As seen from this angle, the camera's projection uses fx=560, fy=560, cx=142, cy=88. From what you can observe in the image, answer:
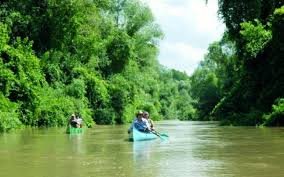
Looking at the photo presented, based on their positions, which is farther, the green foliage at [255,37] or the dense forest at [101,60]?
the green foliage at [255,37]

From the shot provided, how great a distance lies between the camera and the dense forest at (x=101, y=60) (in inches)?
1567

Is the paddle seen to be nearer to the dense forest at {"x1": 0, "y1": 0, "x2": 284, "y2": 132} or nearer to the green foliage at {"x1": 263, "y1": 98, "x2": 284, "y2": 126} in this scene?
the dense forest at {"x1": 0, "y1": 0, "x2": 284, "y2": 132}

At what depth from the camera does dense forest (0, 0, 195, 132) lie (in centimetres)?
4025

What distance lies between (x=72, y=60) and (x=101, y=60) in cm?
738

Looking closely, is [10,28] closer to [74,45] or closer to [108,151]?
[74,45]

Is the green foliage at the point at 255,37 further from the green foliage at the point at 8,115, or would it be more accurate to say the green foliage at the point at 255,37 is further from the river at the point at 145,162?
the river at the point at 145,162

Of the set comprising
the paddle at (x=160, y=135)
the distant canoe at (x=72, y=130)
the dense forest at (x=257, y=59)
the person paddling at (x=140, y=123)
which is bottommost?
the paddle at (x=160, y=135)

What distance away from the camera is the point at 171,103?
132 metres

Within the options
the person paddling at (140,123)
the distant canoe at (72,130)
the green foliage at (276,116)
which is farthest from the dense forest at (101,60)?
the person paddling at (140,123)

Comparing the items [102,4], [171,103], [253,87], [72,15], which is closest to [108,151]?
[253,87]

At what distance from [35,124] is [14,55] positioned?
18.9 feet

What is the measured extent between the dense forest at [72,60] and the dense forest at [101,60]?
79 mm

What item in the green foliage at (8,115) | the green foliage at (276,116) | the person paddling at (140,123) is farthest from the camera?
the green foliage at (276,116)

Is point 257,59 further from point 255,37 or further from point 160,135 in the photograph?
point 160,135
